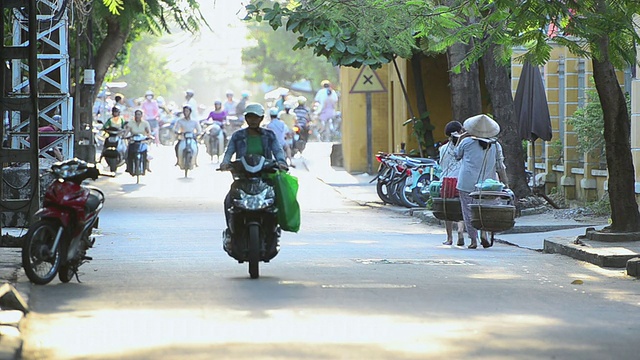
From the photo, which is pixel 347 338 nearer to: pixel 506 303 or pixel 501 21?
pixel 506 303

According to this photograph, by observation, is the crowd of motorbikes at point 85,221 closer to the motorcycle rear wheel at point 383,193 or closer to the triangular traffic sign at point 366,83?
the motorcycle rear wheel at point 383,193

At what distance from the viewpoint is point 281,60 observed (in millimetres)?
81000

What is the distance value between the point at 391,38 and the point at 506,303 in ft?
32.3

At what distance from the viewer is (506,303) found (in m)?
11.1

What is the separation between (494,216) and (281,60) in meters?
65.2

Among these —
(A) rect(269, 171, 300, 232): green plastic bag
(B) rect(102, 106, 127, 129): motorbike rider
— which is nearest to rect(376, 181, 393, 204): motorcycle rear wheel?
(B) rect(102, 106, 127, 129): motorbike rider

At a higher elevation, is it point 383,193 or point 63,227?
point 63,227

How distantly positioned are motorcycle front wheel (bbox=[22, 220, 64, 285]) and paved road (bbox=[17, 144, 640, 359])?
15 centimetres

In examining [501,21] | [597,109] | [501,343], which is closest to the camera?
[501,343]

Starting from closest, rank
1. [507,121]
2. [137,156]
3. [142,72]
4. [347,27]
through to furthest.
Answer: [347,27] < [507,121] < [137,156] < [142,72]

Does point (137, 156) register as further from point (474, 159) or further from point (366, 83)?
point (474, 159)

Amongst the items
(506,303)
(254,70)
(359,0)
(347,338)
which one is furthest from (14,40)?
(254,70)

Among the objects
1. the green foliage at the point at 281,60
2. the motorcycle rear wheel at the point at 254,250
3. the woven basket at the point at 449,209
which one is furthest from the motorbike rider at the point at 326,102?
the motorcycle rear wheel at the point at 254,250

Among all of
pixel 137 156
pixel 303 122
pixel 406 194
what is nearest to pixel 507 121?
pixel 406 194
